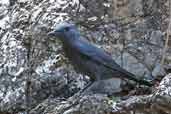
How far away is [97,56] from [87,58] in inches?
4.0

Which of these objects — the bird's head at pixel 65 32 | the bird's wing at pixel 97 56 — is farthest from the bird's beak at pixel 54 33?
the bird's wing at pixel 97 56

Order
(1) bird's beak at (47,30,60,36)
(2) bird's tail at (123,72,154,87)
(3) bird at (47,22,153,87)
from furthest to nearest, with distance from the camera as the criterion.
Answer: (2) bird's tail at (123,72,154,87), (3) bird at (47,22,153,87), (1) bird's beak at (47,30,60,36)

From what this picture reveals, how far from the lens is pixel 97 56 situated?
499 cm

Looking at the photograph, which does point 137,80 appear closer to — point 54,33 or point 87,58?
point 87,58

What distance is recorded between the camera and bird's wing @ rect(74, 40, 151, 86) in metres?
4.91

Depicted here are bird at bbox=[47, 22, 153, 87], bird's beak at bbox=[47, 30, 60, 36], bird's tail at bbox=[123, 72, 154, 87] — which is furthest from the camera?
bird's tail at bbox=[123, 72, 154, 87]

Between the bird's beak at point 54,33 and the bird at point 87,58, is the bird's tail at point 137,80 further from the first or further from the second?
the bird's beak at point 54,33

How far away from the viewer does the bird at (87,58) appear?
4840 mm

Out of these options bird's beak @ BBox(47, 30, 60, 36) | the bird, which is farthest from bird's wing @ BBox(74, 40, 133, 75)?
bird's beak @ BBox(47, 30, 60, 36)

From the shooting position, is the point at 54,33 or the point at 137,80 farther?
the point at 137,80

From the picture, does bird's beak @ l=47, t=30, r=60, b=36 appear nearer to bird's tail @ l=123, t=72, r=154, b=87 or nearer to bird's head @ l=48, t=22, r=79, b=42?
bird's head @ l=48, t=22, r=79, b=42

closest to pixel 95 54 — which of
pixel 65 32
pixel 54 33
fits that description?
pixel 65 32

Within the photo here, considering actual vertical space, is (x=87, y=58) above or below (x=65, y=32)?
below

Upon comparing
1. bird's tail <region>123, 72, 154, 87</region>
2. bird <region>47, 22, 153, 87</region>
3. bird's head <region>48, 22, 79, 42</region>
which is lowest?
bird's tail <region>123, 72, 154, 87</region>
